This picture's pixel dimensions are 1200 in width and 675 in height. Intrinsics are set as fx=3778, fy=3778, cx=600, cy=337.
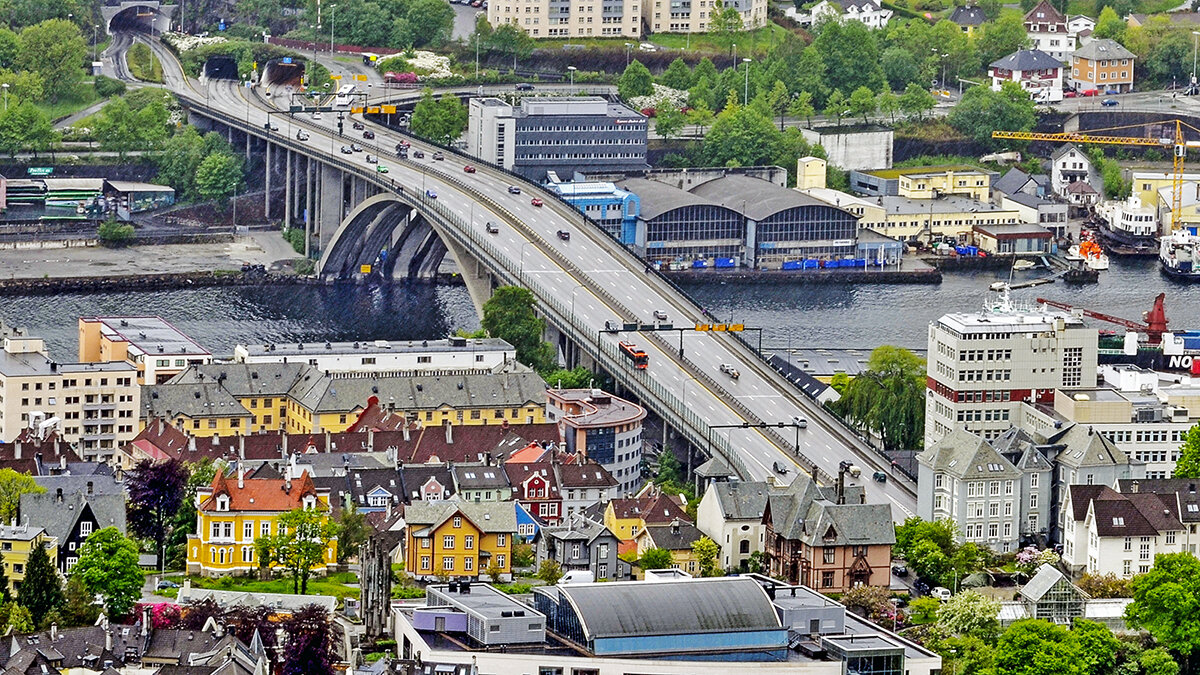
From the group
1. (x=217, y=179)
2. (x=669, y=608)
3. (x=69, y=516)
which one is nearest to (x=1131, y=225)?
(x=217, y=179)

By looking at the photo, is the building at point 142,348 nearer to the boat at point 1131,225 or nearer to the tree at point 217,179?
the tree at point 217,179

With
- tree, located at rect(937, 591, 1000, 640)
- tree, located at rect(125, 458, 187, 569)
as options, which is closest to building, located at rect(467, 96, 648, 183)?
tree, located at rect(125, 458, 187, 569)

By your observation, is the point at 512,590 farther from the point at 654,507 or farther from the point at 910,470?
the point at 910,470

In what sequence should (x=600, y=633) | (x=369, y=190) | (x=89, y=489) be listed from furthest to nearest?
(x=369, y=190) → (x=89, y=489) → (x=600, y=633)

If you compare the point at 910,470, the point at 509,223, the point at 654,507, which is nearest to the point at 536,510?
the point at 654,507

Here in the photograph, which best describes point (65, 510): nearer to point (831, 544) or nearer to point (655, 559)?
point (655, 559)
